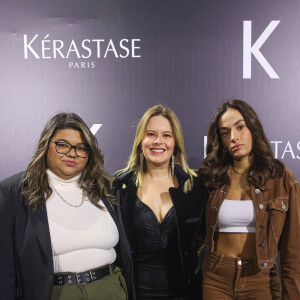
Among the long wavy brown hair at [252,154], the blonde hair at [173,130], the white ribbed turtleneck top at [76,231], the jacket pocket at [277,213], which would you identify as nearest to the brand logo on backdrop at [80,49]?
the blonde hair at [173,130]

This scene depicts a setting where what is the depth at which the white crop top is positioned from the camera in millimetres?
2178

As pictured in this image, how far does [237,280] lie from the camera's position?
205cm

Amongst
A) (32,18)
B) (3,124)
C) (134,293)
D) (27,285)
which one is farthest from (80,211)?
(32,18)

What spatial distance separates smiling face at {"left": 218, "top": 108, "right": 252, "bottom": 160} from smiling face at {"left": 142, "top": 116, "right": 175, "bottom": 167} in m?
0.40

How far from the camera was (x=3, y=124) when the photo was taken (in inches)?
118

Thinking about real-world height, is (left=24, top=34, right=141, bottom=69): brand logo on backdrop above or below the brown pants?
above

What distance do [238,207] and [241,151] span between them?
Result: 39 centimetres

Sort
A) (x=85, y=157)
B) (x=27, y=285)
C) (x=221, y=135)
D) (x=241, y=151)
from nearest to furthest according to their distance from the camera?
1. (x=27, y=285)
2. (x=85, y=157)
3. (x=241, y=151)
4. (x=221, y=135)

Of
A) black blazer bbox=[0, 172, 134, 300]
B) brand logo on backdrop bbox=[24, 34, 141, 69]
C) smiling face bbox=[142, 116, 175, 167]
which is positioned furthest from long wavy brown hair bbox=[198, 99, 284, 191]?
black blazer bbox=[0, 172, 134, 300]

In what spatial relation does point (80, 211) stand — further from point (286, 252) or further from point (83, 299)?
point (286, 252)

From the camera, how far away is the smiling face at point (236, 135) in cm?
229

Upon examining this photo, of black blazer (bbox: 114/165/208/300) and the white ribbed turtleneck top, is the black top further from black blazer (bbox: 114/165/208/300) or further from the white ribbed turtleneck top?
the white ribbed turtleneck top

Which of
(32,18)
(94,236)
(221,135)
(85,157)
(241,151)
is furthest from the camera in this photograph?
(32,18)

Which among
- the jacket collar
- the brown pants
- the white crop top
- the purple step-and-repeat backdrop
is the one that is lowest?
the brown pants
